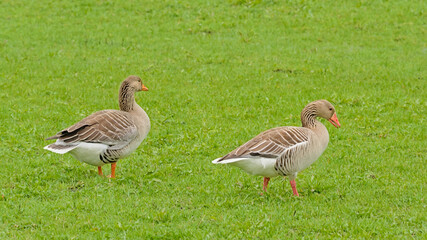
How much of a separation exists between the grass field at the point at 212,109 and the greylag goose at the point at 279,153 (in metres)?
0.50

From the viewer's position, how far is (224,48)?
19344 millimetres

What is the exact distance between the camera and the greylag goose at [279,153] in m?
8.27

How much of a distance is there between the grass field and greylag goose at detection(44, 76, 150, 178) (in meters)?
0.44

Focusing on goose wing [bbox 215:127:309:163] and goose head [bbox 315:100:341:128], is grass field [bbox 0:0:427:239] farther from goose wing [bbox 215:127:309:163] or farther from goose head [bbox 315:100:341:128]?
goose head [bbox 315:100:341:128]

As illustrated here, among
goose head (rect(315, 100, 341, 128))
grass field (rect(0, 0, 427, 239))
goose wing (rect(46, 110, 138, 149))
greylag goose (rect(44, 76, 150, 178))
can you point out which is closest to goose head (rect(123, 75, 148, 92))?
greylag goose (rect(44, 76, 150, 178))

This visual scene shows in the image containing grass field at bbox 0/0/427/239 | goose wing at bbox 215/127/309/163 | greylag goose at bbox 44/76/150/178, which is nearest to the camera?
grass field at bbox 0/0/427/239

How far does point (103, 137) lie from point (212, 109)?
4.93 m

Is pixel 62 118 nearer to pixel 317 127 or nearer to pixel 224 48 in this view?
pixel 317 127

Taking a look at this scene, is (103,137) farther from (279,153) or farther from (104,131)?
(279,153)

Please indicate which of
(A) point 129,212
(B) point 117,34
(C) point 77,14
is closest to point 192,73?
(B) point 117,34

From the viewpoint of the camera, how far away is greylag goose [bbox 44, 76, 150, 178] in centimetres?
906

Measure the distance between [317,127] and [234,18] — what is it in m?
13.7

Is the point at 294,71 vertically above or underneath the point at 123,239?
underneath

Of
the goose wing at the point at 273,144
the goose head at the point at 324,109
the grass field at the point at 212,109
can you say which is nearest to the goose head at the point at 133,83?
the grass field at the point at 212,109
